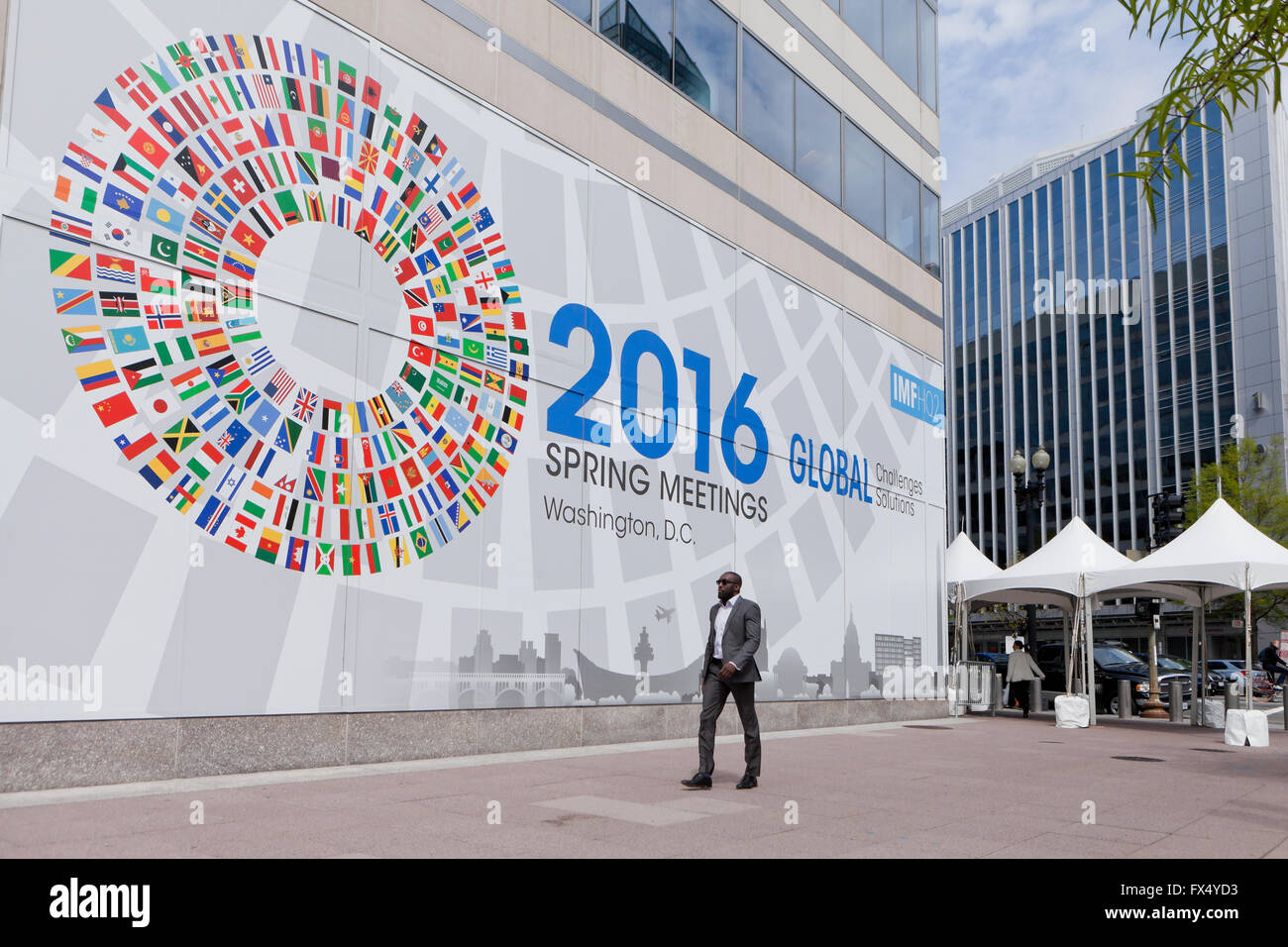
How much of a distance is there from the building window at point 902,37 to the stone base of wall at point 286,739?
14.6 metres

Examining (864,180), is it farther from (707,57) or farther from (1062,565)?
(1062,565)

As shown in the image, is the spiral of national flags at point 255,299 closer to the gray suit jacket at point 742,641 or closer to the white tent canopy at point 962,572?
the gray suit jacket at point 742,641

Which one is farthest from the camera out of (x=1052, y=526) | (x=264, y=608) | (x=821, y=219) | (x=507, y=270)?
(x=1052, y=526)

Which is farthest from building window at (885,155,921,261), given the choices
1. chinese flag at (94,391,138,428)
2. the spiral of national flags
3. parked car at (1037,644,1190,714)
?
chinese flag at (94,391,138,428)

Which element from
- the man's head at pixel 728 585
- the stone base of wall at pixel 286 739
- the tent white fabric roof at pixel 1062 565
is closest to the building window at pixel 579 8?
the man's head at pixel 728 585

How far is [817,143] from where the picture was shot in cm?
1928

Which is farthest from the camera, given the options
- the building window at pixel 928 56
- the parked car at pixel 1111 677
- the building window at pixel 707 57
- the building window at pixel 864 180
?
the parked car at pixel 1111 677

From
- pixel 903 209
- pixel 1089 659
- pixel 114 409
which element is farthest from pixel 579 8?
pixel 1089 659

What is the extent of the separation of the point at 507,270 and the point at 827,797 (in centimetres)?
679

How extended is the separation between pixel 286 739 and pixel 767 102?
1284 centimetres

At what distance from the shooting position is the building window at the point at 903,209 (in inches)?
853
